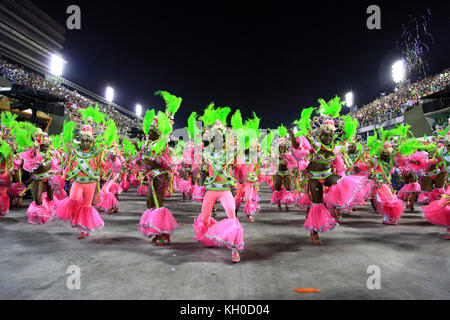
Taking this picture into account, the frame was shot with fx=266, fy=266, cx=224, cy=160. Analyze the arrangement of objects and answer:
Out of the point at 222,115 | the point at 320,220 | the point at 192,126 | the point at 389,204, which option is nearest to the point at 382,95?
the point at 389,204

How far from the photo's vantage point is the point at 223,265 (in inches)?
146

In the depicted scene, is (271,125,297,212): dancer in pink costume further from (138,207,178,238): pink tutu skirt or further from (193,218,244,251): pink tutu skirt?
(193,218,244,251): pink tutu skirt

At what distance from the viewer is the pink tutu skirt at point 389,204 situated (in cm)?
650

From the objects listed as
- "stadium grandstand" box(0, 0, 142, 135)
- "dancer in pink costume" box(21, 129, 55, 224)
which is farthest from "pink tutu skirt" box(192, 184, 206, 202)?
"stadium grandstand" box(0, 0, 142, 135)

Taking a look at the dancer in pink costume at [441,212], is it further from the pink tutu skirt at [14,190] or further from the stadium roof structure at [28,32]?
the stadium roof structure at [28,32]

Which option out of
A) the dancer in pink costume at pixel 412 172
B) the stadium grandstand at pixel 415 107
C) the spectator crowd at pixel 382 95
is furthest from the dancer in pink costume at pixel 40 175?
the stadium grandstand at pixel 415 107

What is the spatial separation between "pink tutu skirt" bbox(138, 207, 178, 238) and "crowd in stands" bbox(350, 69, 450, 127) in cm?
2126

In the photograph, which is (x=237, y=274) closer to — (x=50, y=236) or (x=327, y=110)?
(x=327, y=110)

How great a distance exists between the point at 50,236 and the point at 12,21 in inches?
2291

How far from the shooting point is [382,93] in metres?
30.6

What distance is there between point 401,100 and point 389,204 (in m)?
23.0

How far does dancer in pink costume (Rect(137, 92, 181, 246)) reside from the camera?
15.5ft
